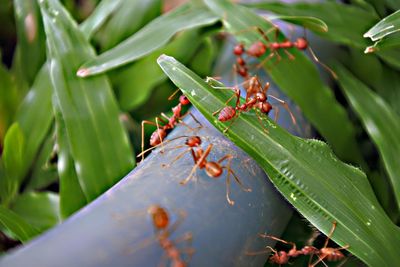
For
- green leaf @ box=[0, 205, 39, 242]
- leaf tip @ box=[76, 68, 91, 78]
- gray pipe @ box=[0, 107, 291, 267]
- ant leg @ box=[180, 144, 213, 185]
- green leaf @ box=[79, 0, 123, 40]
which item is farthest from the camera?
green leaf @ box=[79, 0, 123, 40]

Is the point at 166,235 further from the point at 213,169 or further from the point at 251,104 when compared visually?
the point at 251,104

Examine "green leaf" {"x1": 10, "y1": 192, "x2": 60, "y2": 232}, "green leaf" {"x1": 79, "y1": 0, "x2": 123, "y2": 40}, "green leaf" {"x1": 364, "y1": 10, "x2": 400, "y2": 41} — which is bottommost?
"green leaf" {"x1": 10, "y1": 192, "x2": 60, "y2": 232}

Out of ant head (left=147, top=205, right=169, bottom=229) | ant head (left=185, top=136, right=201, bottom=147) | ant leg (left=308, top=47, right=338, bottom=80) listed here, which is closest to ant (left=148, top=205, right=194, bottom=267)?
ant head (left=147, top=205, right=169, bottom=229)

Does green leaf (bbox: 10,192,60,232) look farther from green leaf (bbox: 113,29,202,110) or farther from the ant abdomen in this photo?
the ant abdomen

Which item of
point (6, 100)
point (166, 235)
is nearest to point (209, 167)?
point (166, 235)

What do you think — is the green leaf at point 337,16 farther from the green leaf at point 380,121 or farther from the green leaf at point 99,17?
the green leaf at point 99,17

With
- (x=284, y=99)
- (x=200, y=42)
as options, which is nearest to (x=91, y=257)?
(x=284, y=99)
